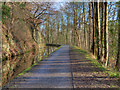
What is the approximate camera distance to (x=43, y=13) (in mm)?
18781

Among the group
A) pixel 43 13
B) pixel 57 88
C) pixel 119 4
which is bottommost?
pixel 57 88

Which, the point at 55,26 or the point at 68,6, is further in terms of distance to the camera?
the point at 55,26

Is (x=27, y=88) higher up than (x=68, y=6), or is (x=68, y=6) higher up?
(x=68, y=6)

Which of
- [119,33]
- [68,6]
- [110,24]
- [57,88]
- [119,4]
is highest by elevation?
[68,6]

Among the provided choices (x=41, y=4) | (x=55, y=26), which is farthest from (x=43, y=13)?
(x=55, y=26)

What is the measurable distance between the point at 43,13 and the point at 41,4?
2127mm

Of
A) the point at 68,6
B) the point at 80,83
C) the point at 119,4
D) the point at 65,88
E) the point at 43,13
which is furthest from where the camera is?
the point at 68,6

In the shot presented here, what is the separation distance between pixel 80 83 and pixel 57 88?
1031mm

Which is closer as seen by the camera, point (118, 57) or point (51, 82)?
point (51, 82)

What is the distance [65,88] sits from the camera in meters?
3.98

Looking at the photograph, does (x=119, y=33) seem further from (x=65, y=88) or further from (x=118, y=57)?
(x=65, y=88)

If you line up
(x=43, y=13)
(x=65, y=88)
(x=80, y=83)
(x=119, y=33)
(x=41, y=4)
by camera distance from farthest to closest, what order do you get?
1. (x=43, y=13)
2. (x=41, y=4)
3. (x=119, y=33)
4. (x=80, y=83)
5. (x=65, y=88)

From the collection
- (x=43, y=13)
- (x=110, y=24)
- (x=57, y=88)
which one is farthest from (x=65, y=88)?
(x=43, y=13)

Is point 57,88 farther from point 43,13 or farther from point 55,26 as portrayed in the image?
point 55,26
